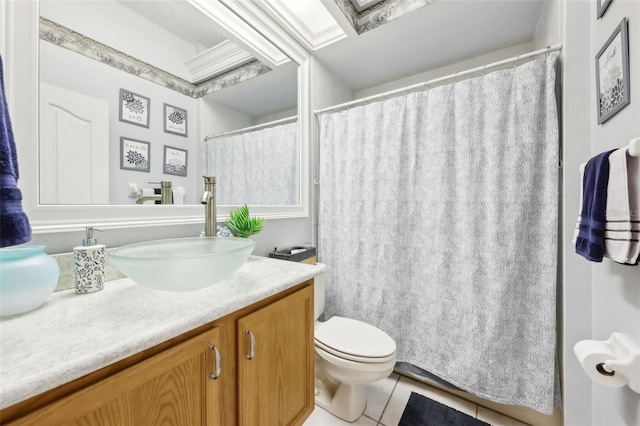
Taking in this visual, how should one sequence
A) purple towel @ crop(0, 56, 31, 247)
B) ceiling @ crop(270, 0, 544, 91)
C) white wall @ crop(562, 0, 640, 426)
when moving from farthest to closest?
ceiling @ crop(270, 0, 544, 91) < white wall @ crop(562, 0, 640, 426) < purple towel @ crop(0, 56, 31, 247)

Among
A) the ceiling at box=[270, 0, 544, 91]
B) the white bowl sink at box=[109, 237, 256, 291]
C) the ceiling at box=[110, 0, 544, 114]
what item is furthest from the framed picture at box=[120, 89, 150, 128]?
the ceiling at box=[270, 0, 544, 91]

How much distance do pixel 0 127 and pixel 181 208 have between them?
23.2 inches

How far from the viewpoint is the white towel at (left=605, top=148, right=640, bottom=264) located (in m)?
0.65

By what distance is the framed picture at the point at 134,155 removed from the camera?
0.93m

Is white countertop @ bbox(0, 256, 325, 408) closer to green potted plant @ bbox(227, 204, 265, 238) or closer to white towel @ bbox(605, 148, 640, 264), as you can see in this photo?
green potted plant @ bbox(227, 204, 265, 238)

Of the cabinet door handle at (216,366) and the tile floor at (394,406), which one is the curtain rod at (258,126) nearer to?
the cabinet door handle at (216,366)

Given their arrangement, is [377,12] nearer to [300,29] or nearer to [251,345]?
[300,29]

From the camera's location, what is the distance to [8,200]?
49 cm

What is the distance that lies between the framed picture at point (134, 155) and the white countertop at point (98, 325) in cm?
44

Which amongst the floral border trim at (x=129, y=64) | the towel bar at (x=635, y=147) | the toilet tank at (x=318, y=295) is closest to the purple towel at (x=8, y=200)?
the floral border trim at (x=129, y=64)

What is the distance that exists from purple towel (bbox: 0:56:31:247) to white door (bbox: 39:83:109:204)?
294mm

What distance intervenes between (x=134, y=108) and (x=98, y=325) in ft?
2.68

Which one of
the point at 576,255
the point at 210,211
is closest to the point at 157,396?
the point at 210,211

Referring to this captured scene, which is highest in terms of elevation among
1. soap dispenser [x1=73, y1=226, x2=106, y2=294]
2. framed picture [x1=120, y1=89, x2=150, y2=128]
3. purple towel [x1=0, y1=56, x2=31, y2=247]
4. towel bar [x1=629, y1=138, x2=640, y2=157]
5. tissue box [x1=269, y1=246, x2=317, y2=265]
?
framed picture [x1=120, y1=89, x2=150, y2=128]
